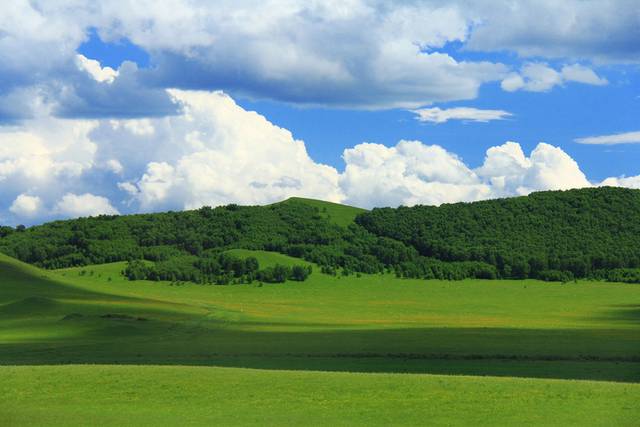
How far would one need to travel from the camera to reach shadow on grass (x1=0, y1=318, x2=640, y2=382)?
57500 millimetres

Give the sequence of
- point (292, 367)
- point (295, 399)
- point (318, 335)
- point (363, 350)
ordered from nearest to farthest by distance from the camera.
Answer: point (295, 399) < point (292, 367) < point (363, 350) < point (318, 335)

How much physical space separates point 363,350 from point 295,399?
26773 mm

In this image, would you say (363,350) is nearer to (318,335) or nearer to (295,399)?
(318,335)

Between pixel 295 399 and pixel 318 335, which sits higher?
pixel 318 335

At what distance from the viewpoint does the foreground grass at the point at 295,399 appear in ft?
118

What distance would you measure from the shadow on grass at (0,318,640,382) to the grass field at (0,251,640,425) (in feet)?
0.46

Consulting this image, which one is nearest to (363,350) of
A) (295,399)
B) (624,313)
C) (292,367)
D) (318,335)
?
(292,367)

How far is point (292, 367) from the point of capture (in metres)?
56.6

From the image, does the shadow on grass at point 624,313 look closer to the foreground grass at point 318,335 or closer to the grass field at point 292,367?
the foreground grass at point 318,335

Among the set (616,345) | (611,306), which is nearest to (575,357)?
(616,345)

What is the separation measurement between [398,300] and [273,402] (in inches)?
5099

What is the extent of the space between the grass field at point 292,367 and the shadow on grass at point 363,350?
0.46 feet

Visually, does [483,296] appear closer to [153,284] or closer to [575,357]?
[153,284]

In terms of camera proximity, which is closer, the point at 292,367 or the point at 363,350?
the point at 292,367
